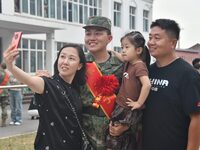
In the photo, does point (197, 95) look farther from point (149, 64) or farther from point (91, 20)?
point (91, 20)

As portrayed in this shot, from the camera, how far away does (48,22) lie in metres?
22.3

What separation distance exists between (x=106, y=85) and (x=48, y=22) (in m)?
19.7

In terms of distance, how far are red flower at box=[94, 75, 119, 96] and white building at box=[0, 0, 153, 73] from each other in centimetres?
1710

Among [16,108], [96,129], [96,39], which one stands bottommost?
[16,108]

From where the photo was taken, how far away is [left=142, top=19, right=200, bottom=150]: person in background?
109 inches

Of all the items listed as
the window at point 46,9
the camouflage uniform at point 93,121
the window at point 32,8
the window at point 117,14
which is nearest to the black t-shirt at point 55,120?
the camouflage uniform at point 93,121

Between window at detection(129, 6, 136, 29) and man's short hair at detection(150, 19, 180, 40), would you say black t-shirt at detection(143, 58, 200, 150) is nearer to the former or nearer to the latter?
man's short hair at detection(150, 19, 180, 40)

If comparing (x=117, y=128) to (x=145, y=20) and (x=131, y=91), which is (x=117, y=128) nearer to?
(x=131, y=91)

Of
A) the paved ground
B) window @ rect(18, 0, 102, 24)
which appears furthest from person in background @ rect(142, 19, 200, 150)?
window @ rect(18, 0, 102, 24)

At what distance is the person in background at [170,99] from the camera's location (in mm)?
2762

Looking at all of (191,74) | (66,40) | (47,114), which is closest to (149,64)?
(191,74)

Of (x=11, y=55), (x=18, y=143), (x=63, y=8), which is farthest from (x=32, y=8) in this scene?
(x=11, y=55)

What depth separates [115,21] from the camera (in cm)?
3491

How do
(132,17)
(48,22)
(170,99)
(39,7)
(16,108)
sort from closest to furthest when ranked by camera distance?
(170,99) < (16,108) < (48,22) < (39,7) < (132,17)
